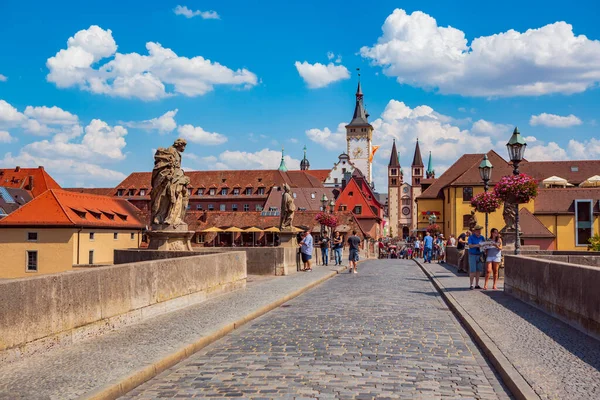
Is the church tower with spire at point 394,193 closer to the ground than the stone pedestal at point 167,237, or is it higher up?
higher up

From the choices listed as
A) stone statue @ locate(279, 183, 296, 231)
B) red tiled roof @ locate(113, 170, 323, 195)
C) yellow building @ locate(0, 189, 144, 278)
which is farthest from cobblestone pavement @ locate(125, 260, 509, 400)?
red tiled roof @ locate(113, 170, 323, 195)

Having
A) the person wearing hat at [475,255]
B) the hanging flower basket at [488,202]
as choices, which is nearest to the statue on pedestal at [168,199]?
the person wearing hat at [475,255]

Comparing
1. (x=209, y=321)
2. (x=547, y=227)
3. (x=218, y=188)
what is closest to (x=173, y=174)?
(x=209, y=321)

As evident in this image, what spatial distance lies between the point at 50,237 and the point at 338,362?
222ft

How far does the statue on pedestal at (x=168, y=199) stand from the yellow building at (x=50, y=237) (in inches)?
2108

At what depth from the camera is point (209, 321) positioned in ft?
34.9

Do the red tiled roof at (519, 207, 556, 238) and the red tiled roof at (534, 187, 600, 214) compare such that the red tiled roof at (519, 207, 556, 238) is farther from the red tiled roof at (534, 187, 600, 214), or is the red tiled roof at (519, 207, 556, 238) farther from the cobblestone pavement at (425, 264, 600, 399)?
the cobblestone pavement at (425, 264, 600, 399)

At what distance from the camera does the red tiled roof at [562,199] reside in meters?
67.7

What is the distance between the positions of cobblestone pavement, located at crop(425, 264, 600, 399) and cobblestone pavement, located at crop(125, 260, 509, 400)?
1.27 feet

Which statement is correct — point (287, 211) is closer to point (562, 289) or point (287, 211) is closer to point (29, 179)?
point (562, 289)

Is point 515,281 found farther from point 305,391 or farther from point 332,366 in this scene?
point 305,391

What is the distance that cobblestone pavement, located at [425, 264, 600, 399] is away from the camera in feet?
20.4

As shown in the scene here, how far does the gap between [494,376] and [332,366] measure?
1.71m

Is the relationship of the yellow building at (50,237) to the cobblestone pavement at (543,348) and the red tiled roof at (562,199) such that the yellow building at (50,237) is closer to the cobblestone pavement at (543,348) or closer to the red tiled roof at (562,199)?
the red tiled roof at (562,199)
